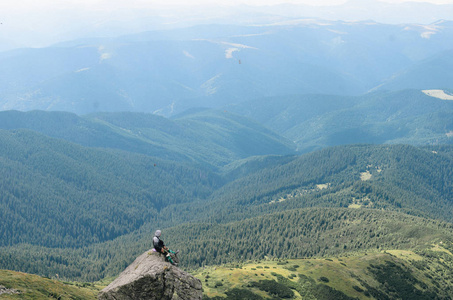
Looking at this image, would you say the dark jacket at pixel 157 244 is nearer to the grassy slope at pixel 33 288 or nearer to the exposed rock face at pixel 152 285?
the exposed rock face at pixel 152 285

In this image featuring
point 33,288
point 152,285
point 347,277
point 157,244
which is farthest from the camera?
point 347,277

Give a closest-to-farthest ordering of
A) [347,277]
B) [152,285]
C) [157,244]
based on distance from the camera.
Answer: [152,285]
[157,244]
[347,277]

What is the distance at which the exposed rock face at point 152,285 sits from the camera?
59812mm

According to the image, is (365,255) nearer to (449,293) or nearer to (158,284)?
→ (449,293)

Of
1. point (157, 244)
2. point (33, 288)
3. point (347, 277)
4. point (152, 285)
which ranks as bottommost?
point (347, 277)

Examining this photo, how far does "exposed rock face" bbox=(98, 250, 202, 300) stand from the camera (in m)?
59.8

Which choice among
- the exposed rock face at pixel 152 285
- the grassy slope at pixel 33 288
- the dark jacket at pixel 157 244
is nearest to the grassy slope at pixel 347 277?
the grassy slope at pixel 33 288

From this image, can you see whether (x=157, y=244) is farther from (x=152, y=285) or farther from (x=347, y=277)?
(x=347, y=277)

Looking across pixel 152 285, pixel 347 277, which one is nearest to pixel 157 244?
pixel 152 285

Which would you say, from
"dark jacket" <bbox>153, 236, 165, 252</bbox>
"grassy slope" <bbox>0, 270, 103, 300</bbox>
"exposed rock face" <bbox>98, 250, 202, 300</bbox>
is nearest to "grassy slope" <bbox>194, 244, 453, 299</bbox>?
"grassy slope" <bbox>0, 270, 103, 300</bbox>

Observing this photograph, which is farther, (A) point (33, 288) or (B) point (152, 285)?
(A) point (33, 288)

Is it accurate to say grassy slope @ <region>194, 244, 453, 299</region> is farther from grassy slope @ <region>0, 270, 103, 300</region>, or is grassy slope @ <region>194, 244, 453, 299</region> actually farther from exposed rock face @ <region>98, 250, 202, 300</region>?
exposed rock face @ <region>98, 250, 202, 300</region>

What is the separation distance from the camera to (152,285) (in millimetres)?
59875

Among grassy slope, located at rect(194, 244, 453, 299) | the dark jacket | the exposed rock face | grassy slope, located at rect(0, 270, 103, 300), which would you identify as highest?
the dark jacket
